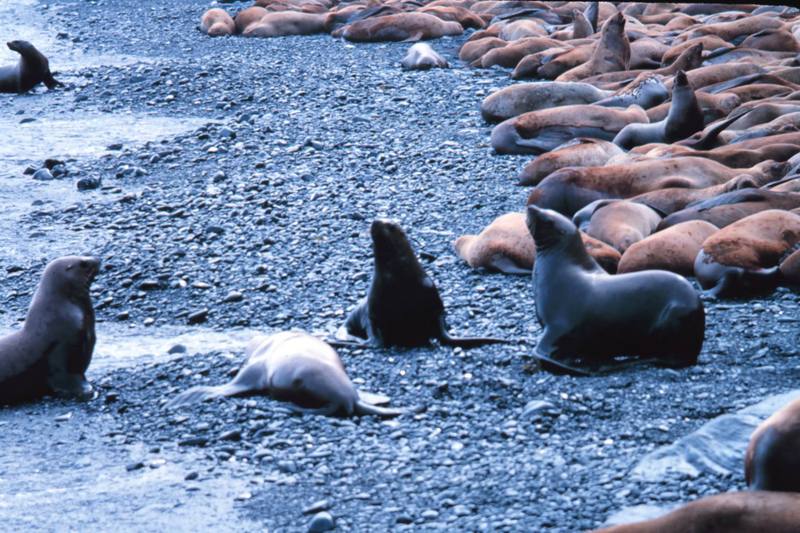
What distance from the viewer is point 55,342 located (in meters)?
5.59

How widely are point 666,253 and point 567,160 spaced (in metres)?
2.61

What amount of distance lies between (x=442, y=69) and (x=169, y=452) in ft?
31.6

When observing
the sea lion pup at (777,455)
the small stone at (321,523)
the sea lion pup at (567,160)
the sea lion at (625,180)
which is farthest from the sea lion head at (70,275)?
the sea lion pup at (567,160)

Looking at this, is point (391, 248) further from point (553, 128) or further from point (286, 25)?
point (286, 25)

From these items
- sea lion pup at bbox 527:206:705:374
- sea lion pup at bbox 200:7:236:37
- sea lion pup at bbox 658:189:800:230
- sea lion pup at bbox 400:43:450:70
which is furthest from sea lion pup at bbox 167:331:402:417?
sea lion pup at bbox 200:7:236:37

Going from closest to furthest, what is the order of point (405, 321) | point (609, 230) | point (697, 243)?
point (405, 321) < point (697, 243) < point (609, 230)

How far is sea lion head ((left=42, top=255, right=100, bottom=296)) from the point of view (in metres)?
5.82

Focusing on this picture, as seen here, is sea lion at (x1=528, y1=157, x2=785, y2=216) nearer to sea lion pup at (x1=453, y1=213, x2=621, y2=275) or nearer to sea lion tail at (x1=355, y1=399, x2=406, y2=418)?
sea lion pup at (x1=453, y1=213, x2=621, y2=275)

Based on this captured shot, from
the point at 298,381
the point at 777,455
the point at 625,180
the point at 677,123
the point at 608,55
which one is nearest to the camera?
the point at 777,455

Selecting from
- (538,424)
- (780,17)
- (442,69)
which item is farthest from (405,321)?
(780,17)

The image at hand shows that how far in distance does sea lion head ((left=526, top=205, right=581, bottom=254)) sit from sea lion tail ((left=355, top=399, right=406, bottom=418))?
1.20 m

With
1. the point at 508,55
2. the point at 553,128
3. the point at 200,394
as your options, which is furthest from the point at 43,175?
the point at 200,394

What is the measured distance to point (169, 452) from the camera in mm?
4652

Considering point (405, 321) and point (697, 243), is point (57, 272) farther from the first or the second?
point (697, 243)
